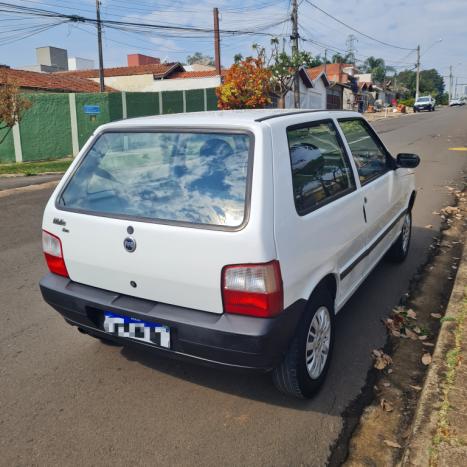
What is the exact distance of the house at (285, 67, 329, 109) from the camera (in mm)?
41322

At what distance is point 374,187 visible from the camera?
4098 millimetres

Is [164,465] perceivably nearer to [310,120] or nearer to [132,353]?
[132,353]

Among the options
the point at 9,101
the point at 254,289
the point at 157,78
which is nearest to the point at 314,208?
the point at 254,289

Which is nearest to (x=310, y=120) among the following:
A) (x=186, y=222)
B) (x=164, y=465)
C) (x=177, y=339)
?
(x=186, y=222)

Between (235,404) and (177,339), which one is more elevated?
(177,339)

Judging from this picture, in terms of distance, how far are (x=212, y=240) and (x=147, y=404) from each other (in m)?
1.18

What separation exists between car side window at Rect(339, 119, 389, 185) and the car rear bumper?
5.45 ft

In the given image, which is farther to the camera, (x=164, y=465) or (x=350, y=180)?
(x=350, y=180)

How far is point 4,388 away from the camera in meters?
3.22

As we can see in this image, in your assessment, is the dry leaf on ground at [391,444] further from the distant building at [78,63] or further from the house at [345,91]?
the distant building at [78,63]

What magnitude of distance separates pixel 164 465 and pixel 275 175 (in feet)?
5.22

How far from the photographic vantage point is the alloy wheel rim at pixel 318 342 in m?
3.01

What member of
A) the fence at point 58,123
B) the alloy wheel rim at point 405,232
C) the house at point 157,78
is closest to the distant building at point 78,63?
the house at point 157,78

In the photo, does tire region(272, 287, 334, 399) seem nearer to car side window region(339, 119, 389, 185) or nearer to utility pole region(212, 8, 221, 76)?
car side window region(339, 119, 389, 185)
